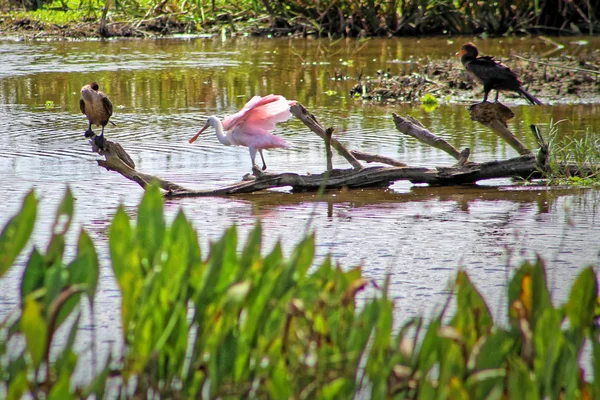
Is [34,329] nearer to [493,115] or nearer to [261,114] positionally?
[493,115]

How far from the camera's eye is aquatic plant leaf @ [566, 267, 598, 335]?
260 cm

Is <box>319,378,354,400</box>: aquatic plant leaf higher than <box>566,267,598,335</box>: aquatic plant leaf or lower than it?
lower

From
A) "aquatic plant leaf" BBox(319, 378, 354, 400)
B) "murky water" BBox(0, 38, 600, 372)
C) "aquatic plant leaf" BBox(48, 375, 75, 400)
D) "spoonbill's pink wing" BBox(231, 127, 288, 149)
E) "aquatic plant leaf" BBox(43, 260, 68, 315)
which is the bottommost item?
"murky water" BBox(0, 38, 600, 372)

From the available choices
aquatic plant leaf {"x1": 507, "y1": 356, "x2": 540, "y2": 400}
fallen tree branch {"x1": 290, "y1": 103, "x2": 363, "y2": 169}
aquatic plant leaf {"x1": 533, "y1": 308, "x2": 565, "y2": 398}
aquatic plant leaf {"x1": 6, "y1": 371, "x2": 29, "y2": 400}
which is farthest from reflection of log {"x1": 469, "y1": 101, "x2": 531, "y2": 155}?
aquatic plant leaf {"x1": 6, "y1": 371, "x2": 29, "y2": 400}

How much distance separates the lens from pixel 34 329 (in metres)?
2.24

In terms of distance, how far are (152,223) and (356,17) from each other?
17.8 meters

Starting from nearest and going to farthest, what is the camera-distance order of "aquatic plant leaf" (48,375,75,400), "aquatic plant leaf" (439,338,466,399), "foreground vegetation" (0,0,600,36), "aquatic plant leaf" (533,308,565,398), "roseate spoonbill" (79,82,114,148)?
"aquatic plant leaf" (48,375,75,400), "aquatic plant leaf" (439,338,466,399), "aquatic plant leaf" (533,308,565,398), "roseate spoonbill" (79,82,114,148), "foreground vegetation" (0,0,600,36)

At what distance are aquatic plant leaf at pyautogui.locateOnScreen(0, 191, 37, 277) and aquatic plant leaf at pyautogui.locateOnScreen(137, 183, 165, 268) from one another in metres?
0.29

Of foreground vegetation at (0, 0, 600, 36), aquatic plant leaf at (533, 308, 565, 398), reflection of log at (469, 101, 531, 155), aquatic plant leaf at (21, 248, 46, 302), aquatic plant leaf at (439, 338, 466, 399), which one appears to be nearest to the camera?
aquatic plant leaf at (439, 338, 466, 399)

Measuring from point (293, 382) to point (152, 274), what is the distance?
46cm

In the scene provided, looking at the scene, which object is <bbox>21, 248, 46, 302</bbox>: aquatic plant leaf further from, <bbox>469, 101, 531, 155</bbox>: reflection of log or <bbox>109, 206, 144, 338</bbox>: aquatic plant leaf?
<bbox>469, 101, 531, 155</bbox>: reflection of log

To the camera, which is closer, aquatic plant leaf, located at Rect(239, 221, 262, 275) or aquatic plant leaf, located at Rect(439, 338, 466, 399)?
aquatic plant leaf, located at Rect(439, 338, 466, 399)

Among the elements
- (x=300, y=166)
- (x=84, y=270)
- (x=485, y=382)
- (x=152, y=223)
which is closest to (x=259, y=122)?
(x=300, y=166)

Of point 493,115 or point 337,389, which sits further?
point 493,115
